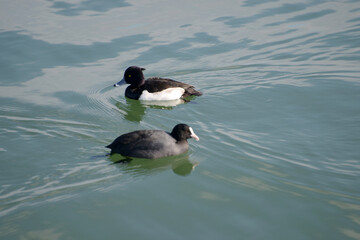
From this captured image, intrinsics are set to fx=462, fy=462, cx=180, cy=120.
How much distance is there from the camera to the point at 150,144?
8.49m

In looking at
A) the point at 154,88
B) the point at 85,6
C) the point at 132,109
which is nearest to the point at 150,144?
the point at 132,109

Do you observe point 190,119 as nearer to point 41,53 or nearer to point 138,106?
point 138,106

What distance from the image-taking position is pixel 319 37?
1592cm

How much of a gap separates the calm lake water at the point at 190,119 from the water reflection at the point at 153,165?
0.04 metres

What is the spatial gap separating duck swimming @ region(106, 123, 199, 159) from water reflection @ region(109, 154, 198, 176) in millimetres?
109

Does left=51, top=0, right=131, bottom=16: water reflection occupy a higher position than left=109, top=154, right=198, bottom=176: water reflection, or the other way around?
left=51, top=0, right=131, bottom=16: water reflection

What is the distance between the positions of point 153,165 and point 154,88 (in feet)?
13.5

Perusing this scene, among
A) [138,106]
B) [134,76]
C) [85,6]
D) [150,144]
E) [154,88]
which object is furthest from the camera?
[85,6]

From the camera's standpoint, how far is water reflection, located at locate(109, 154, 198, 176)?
826 centimetres

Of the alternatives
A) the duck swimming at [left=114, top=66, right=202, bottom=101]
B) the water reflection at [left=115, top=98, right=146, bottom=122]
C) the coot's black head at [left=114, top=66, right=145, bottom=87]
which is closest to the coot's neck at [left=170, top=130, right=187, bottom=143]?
the water reflection at [left=115, top=98, right=146, bottom=122]

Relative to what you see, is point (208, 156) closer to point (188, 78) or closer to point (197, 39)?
point (188, 78)

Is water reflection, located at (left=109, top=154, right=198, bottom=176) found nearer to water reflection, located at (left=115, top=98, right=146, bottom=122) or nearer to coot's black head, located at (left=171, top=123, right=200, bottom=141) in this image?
coot's black head, located at (left=171, top=123, right=200, bottom=141)

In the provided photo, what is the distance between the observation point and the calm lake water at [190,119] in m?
6.79

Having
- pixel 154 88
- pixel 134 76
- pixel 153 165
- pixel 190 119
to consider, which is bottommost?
pixel 153 165
